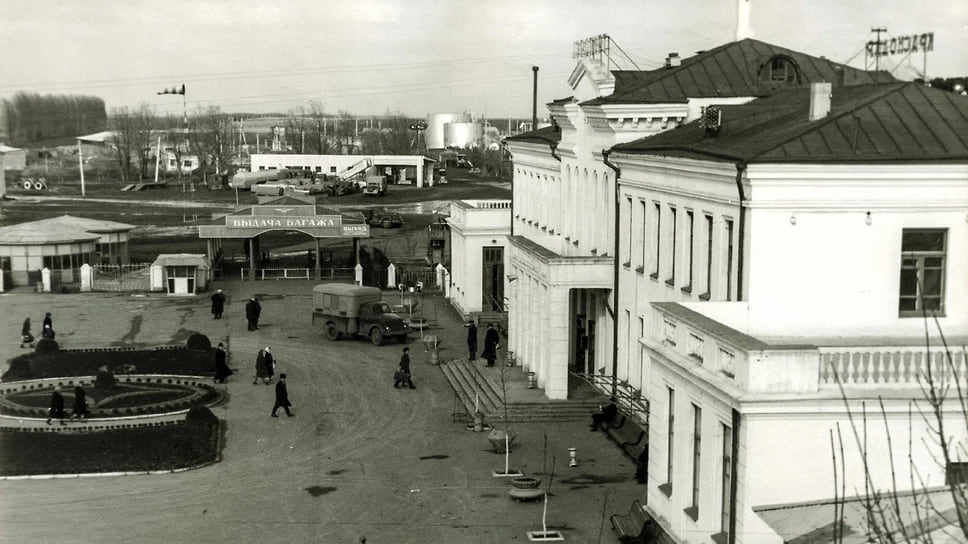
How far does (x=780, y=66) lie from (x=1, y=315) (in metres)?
31.6

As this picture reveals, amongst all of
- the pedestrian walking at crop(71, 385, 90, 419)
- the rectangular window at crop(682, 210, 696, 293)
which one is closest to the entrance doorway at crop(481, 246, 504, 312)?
the pedestrian walking at crop(71, 385, 90, 419)

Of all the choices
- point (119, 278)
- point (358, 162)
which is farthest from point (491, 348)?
point (358, 162)

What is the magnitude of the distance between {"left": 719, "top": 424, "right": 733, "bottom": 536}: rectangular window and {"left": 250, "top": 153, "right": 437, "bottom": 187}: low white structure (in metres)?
102

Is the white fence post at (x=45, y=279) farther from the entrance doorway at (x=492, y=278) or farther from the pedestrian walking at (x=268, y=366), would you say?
the pedestrian walking at (x=268, y=366)

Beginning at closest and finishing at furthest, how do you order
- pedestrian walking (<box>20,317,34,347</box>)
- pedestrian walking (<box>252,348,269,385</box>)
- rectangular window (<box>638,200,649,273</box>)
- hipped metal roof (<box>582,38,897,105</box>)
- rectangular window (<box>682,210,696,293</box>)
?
rectangular window (<box>682,210,696,293</box>), rectangular window (<box>638,200,649,273</box>), hipped metal roof (<box>582,38,897,105</box>), pedestrian walking (<box>252,348,269,385</box>), pedestrian walking (<box>20,317,34,347</box>)

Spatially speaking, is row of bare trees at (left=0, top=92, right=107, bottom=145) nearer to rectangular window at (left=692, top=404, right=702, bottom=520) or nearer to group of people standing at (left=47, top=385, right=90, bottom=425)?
group of people standing at (left=47, top=385, right=90, bottom=425)

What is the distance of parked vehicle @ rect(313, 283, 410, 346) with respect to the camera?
39.8 m

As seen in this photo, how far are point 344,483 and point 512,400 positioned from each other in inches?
283

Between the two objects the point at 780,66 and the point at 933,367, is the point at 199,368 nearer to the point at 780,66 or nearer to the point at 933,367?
the point at 780,66

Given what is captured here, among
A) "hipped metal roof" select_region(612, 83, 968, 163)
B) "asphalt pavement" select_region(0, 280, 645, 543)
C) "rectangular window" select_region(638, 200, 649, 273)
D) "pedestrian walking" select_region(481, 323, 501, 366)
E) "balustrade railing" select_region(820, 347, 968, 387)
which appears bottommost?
"asphalt pavement" select_region(0, 280, 645, 543)

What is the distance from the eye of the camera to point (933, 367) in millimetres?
14500

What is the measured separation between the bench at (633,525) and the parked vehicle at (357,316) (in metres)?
20.5

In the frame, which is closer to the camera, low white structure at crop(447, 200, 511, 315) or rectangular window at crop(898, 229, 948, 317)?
rectangular window at crop(898, 229, 948, 317)

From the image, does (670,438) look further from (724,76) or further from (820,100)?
(724,76)
